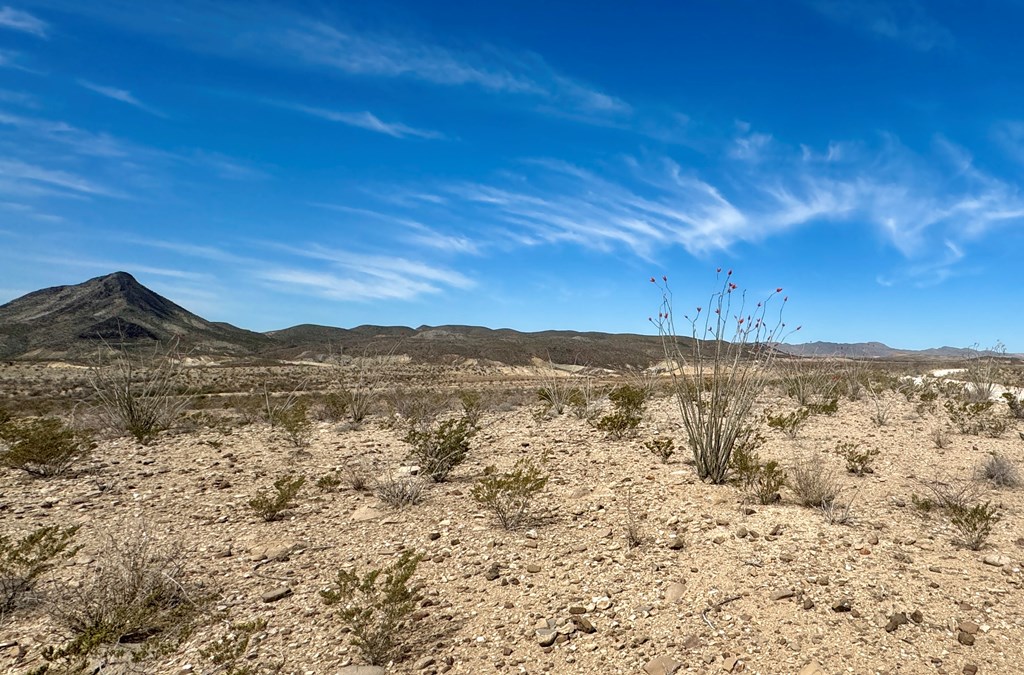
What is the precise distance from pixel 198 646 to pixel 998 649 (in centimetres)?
467

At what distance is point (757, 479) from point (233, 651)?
5.17 metres

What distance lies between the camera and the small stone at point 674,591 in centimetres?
353

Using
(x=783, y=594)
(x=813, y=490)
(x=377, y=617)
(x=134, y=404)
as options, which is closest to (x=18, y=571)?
(x=377, y=617)

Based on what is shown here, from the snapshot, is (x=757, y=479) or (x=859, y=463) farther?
(x=859, y=463)

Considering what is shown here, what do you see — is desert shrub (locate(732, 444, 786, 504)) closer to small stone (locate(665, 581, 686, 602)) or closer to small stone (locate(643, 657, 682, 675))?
small stone (locate(665, 581, 686, 602))

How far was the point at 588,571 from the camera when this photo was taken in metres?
4.01

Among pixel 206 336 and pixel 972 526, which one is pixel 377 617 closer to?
pixel 972 526

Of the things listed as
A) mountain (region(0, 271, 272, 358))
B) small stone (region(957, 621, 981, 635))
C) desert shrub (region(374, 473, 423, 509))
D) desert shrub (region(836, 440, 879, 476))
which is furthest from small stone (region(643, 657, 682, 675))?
mountain (region(0, 271, 272, 358))

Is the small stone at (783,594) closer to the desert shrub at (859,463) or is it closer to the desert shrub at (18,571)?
the desert shrub at (859,463)

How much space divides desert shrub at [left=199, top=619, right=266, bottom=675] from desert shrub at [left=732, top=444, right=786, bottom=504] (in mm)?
4620

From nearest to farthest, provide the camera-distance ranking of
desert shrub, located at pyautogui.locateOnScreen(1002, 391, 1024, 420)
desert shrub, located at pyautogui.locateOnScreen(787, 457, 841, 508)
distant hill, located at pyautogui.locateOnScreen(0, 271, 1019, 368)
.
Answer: desert shrub, located at pyautogui.locateOnScreen(787, 457, 841, 508) → desert shrub, located at pyautogui.locateOnScreen(1002, 391, 1024, 420) → distant hill, located at pyautogui.locateOnScreen(0, 271, 1019, 368)

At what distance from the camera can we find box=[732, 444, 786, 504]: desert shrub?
Result: 17.3 ft

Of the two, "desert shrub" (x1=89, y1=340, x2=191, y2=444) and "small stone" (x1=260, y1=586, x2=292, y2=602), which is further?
"desert shrub" (x1=89, y1=340, x2=191, y2=444)

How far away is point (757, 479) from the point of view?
5762 mm
